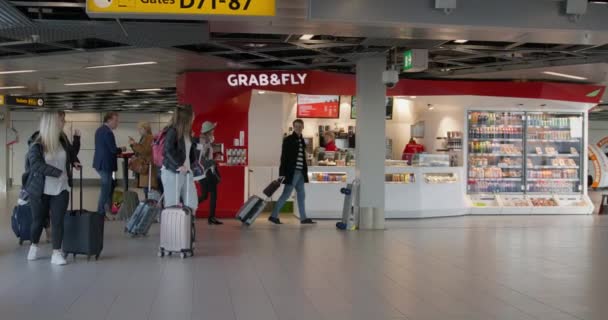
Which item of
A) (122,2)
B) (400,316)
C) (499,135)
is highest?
(122,2)

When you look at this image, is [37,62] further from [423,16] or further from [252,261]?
[423,16]

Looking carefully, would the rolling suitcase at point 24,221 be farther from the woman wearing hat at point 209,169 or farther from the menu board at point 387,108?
the menu board at point 387,108

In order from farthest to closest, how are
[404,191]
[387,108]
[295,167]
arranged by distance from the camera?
[387,108] → [404,191] → [295,167]

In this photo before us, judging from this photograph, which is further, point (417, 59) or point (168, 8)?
point (417, 59)

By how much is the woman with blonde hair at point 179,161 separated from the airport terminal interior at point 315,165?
0.7 inches

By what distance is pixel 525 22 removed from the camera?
7.04 m

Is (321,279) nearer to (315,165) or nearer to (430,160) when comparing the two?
(315,165)

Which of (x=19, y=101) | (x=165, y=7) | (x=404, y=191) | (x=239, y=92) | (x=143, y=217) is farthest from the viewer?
(x=19, y=101)

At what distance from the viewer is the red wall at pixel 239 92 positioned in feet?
39.9

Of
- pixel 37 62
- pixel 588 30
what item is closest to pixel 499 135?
pixel 588 30

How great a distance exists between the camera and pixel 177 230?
7223 mm

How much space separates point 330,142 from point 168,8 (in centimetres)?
762

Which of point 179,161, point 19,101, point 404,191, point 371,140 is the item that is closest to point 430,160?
point 404,191

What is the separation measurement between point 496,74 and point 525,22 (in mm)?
6498
